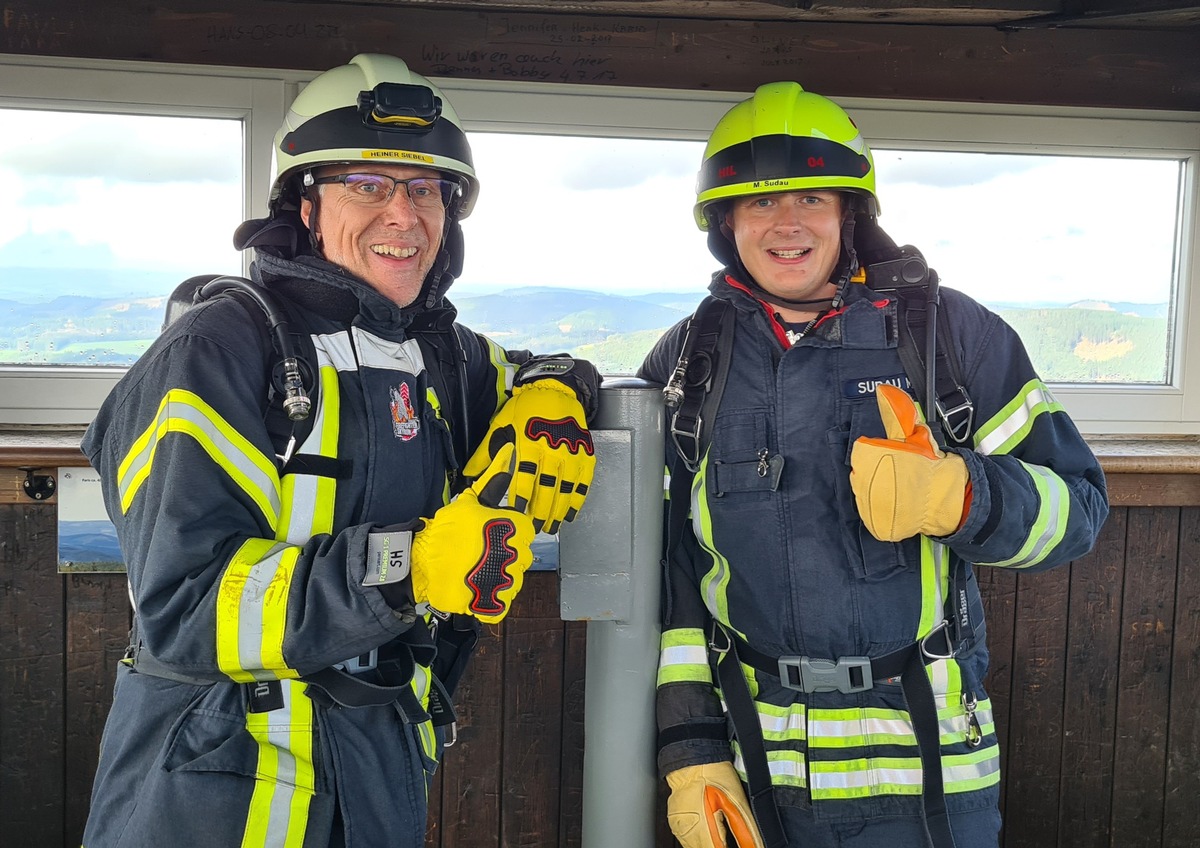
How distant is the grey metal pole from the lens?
1929 mm

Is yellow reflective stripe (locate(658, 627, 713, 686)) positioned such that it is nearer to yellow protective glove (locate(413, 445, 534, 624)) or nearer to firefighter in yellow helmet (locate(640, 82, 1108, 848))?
firefighter in yellow helmet (locate(640, 82, 1108, 848))

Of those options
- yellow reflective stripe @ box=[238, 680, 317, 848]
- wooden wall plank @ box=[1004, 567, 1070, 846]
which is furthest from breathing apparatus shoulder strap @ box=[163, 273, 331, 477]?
wooden wall plank @ box=[1004, 567, 1070, 846]

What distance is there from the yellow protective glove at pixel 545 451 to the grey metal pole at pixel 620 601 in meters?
0.08

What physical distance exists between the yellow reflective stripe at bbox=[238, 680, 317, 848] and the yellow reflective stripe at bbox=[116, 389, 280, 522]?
1.02ft

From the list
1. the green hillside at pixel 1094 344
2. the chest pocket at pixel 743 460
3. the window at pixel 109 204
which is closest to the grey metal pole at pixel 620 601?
the chest pocket at pixel 743 460

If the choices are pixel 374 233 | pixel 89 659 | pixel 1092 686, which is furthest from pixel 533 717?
pixel 1092 686

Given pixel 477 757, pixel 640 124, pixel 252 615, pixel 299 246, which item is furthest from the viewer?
pixel 640 124

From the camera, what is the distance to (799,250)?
2.04 m

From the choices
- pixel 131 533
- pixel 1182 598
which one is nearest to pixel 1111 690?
pixel 1182 598

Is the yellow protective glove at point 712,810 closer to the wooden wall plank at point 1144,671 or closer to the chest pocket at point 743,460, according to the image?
the chest pocket at point 743,460

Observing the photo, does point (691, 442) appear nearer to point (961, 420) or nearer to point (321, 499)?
point (961, 420)

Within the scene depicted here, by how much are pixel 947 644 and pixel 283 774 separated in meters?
1.24

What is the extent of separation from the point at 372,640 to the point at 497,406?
2.53ft

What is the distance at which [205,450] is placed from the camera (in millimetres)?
1491
